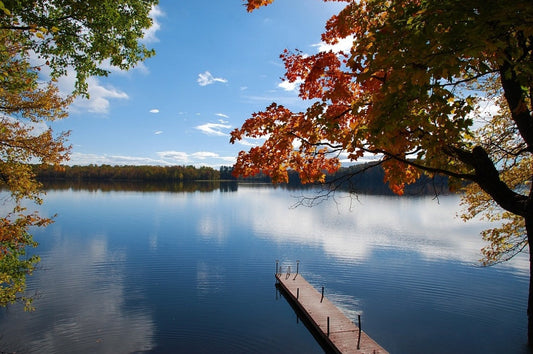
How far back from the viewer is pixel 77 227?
42531 mm

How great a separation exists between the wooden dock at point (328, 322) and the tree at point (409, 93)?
7.88m

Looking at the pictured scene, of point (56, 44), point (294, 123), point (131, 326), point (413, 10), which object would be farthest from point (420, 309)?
point (56, 44)

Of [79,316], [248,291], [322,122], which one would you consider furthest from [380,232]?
[322,122]

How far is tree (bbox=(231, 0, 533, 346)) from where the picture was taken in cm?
365

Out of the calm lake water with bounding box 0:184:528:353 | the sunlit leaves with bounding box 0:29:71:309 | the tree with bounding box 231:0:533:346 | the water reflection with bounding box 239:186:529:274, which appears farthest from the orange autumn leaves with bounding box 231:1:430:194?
the water reflection with bounding box 239:186:529:274

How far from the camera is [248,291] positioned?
2273cm

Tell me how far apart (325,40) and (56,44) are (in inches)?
225

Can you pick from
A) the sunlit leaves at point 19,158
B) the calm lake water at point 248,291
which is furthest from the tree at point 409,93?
the calm lake water at point 248,291

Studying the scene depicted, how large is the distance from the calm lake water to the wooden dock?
3.05 feet

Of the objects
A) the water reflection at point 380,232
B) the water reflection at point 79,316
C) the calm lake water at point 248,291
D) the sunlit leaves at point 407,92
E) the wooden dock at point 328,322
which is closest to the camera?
the sunlit leaves at point 407,92

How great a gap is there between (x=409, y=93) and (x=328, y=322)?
42.9ft

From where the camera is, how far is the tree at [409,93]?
3.65 metres

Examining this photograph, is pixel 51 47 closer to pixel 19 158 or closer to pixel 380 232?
pixel 19 158

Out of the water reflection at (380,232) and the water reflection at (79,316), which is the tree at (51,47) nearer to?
the water reflection at (79,316)
